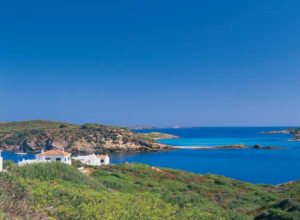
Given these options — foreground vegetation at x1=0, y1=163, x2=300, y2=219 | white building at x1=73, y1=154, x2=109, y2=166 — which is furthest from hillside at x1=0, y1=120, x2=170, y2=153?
foreground vegetation at x1=0, y1=163, x2=300, y2=219

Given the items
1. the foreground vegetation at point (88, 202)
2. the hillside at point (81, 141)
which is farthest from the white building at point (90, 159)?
the hillside at point (81, 141)

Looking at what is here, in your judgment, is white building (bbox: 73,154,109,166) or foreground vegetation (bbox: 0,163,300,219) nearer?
foreground vegetation (bbox: 0,163,300,219)

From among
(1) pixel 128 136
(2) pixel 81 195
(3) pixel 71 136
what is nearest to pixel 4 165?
(2) pixel 81 195

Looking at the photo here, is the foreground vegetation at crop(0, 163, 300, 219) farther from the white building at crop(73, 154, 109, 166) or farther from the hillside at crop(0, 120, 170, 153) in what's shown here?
the hillside at crop(0, 120, 170, 153)

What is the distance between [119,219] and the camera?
17.3m

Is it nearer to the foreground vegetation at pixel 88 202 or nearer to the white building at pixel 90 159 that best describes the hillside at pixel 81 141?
the white building at pixel 90 159

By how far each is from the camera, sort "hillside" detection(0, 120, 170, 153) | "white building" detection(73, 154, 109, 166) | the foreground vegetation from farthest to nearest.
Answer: "hillside" detection(0, 120, 170, 153)
"white building" detection(73, 154, 109, 166)
the foreground vegetation

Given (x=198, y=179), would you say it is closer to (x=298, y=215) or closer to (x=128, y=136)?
(x=298, y=215)

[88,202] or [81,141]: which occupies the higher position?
[81,141]

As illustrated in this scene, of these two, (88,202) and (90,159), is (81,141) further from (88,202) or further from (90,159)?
(88,202)

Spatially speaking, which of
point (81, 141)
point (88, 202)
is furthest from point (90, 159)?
point (81, 141)

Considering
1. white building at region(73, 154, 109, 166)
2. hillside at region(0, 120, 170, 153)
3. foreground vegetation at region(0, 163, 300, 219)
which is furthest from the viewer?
hillside at region(0, 120, 170, 153)

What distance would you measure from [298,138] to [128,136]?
301ft

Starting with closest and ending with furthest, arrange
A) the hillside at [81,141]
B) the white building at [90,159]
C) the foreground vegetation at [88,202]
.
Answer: the foreground vegetation at [88,202] < the white building at [90,159] < the hillside at [81,141]
